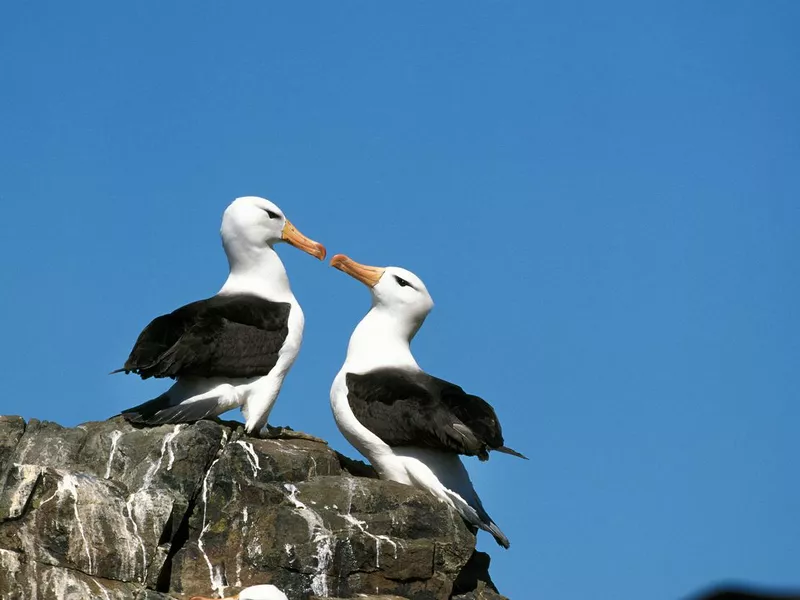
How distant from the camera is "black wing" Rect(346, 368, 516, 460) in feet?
37.9

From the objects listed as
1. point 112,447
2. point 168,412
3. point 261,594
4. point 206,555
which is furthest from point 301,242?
point 261,594

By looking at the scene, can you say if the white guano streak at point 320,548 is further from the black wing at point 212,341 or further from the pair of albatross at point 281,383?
the black wing at point 212,341

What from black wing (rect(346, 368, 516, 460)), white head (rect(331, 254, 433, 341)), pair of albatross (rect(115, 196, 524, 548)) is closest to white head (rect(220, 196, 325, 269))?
pair of albatross (rect(115, 196, 524, 548))

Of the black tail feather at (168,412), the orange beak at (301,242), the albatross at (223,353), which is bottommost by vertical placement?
the black tail feather at (168,412)

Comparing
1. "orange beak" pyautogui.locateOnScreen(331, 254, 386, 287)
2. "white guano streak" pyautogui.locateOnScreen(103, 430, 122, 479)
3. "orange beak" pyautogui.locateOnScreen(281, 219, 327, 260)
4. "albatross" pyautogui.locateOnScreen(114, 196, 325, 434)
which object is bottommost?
"white guano streak" pyautogui.locateOnScreen(103, 430, 122, 479)

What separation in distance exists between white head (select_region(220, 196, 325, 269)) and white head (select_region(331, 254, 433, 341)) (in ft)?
2.22

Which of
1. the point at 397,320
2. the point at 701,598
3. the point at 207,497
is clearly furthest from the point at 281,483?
the point at 701,598

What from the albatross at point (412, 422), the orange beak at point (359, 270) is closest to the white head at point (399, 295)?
the orange beak at point (359, 270)

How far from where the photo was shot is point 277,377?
39.9ft

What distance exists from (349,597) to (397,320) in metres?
4.02

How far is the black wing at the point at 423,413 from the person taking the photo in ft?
37.9

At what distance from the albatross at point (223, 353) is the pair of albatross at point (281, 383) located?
0.01 metres

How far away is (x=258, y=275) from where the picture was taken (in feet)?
42.5

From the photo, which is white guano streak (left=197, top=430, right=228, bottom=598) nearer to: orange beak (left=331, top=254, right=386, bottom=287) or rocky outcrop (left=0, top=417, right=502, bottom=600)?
rocky outcrop (left=0, top=417, right=502, bottom=600)
